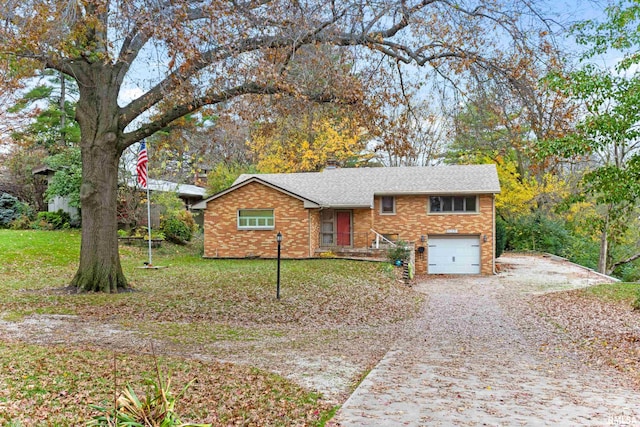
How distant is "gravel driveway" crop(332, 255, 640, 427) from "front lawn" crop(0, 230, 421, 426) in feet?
1.61

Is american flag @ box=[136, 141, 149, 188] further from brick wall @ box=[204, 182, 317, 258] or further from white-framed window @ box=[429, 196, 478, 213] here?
white-framed window @ box=[429, 196, 478, 213]

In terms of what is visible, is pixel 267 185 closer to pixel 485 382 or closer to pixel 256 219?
pixel 256 219

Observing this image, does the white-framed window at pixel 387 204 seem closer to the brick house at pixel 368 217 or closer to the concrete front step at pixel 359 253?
the brick house at pixel 368 217

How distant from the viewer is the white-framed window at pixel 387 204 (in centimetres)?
2831

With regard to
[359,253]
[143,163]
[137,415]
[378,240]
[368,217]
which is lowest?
[359,253]

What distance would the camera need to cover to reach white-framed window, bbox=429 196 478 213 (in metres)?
27.5

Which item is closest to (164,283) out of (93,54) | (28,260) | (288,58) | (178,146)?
(178,146)

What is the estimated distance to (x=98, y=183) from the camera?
13453mm

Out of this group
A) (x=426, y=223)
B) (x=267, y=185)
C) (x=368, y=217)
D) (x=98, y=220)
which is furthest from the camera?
(x=426, y=223)

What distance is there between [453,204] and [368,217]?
453 cm

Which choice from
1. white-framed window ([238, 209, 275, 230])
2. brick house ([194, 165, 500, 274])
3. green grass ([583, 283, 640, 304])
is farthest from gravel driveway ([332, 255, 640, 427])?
white-framed window ([238, 209, 275, 230])

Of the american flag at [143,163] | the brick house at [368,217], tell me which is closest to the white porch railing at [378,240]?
the brick house at [368,217]

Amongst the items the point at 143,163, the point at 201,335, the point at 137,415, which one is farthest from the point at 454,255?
the point at 137,415

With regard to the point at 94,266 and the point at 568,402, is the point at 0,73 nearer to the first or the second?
the point at 94,266
